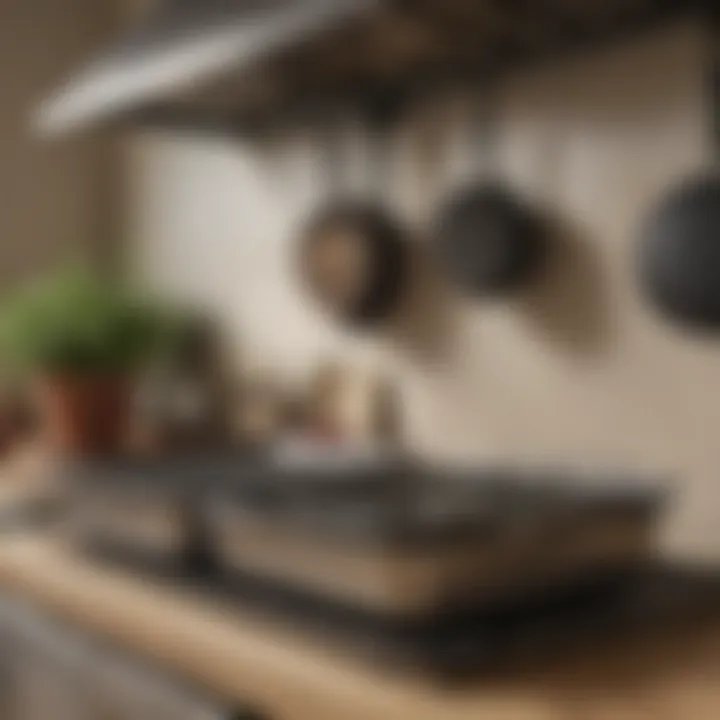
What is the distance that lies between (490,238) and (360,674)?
1.86 ft

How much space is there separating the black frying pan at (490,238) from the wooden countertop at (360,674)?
0.45m

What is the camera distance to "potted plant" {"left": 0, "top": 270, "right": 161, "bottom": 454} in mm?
1554

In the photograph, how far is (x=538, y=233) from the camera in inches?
49.2

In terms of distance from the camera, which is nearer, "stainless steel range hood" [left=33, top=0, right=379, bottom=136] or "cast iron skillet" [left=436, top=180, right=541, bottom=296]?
"stainless steel range hood" [left=33, top=0, right=379, bottom=136]

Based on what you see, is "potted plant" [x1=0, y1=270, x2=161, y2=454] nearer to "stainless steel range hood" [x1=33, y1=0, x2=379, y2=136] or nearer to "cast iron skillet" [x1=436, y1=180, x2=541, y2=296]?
"stainless steel range hood" [x1=33, y1=0, x2=379, y2=136]

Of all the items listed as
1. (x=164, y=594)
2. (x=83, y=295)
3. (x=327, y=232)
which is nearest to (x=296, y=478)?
(x=164, y=594)

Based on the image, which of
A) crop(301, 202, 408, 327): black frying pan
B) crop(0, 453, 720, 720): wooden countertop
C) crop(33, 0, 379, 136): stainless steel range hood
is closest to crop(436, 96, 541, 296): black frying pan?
crop(301, 202, 408, 327): black frying pan

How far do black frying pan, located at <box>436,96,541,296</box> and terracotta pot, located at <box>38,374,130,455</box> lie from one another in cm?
53

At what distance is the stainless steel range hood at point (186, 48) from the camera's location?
0.99 meters

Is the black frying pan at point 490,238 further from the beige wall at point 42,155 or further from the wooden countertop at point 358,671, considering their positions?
the beige wall at point 42,155

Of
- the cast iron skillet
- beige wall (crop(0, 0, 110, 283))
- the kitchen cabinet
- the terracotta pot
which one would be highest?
beige wall (crop(0, 0, 110, 283))

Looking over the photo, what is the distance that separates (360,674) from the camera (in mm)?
835

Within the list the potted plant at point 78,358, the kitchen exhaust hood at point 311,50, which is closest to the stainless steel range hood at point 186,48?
the kitchen exhaust hood at point 311,50

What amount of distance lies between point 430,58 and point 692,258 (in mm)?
452
